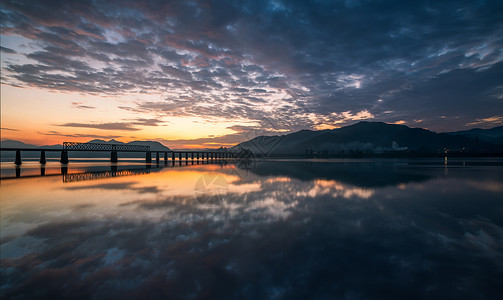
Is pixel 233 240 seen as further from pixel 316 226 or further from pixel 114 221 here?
pixel 114 221

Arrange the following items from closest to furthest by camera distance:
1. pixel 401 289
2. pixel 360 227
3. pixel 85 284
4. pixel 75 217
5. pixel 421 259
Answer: pixel 401 289 < pixel 85 284 < pixel 421 259 < pixel 360 227 < pixel 75 217

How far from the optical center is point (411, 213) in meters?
10.6

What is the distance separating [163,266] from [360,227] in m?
7.23

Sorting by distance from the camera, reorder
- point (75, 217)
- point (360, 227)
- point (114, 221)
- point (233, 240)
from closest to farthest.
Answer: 1. point (233, 240)
2. point (360, 227)
3. point (114, 221)
4. point (75, 217)

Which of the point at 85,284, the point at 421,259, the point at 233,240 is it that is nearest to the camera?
the point at 85,284

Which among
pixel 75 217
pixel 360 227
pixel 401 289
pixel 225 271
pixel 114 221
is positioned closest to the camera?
pixel 401 289

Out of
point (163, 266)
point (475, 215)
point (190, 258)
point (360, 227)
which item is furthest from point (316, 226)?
point (475, 215)

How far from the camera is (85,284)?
15.8 feet

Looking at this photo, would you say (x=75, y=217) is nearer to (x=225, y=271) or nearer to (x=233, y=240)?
(x=233, y=240)

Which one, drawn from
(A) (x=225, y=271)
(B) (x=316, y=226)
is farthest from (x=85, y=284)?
(B) (x=316, y=226)

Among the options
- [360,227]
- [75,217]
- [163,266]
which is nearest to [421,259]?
[360,227]

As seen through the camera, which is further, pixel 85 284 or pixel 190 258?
pixel 190 258

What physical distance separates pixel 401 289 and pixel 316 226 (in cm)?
426

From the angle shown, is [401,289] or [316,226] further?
[316,226]
